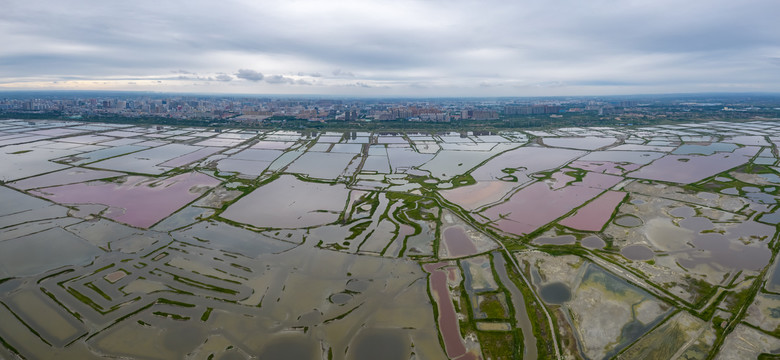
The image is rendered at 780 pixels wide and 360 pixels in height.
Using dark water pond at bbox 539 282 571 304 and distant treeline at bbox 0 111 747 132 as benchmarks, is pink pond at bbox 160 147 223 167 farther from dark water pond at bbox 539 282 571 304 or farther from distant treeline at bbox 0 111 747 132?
dark water pond at bbox 539 282 571 304

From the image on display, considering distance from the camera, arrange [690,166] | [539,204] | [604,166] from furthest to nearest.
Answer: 1. [604,166]
2. [690,166]
3. [539,204]

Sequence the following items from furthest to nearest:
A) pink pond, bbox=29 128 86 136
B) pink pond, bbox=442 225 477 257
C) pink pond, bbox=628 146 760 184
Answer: pink pond, bbox=29 128 86 136 → pink pond, bbox=628 146 760 184 → pink pond, bbox=442 225 477 257

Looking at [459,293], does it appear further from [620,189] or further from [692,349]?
[620,189]

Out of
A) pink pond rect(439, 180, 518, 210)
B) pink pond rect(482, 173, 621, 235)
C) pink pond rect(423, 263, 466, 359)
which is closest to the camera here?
pink pond rect(423, 263, 466, 359)

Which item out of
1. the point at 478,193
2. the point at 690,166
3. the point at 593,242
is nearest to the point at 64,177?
the point at 478,193

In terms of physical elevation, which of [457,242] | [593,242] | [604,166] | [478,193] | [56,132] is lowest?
[457,242]

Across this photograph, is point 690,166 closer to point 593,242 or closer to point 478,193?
point 478,193

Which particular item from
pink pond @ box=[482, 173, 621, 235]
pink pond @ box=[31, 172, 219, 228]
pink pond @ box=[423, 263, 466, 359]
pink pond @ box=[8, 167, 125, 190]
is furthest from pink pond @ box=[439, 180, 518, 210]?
pink pond @ box=[8, 167, 125, 190]
